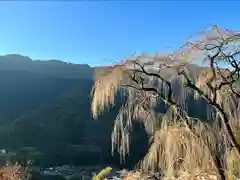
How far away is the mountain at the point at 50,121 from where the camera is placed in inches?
2648

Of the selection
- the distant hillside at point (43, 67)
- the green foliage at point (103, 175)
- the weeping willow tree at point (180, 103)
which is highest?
the distant hillside at point (43, 67)

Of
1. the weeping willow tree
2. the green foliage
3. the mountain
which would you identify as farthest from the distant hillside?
the weeping willow tree

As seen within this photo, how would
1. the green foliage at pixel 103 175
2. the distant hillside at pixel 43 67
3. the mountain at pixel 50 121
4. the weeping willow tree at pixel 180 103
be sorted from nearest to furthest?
the weeping willow tree at pixel 180 103, the green foliage at pixel 103 175, the mountain at pixel 50 121, the distant hillside at pixel 43 67

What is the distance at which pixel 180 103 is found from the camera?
5203 mm

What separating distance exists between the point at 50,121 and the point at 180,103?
231 ft

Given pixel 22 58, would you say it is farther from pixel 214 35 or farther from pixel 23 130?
pixel 214 35

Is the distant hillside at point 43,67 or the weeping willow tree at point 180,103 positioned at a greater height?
the distant hillside at point 43,67

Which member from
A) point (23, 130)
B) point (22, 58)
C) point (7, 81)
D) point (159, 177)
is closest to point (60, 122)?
point (23, 130)

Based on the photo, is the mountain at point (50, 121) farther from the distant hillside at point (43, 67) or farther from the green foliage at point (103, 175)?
the green foliage at point (103, 175)

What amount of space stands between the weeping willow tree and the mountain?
5257 centimetres

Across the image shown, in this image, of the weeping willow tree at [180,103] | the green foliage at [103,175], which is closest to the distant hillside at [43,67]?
the green foliage at [103,175]

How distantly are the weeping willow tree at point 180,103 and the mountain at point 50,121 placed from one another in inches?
2070

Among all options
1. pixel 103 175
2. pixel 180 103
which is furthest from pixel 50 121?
pixel 180 103

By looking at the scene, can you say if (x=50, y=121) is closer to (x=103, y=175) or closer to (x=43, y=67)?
(x=43, y=67)
